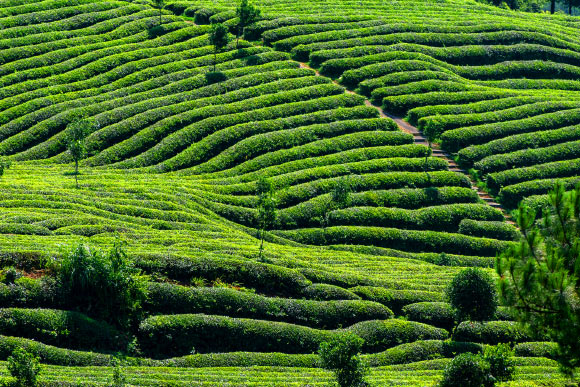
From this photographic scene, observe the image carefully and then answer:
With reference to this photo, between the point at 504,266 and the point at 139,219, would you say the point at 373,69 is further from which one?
the point at 504,266

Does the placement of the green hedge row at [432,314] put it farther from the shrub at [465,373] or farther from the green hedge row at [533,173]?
the green hedge row at [533,173]

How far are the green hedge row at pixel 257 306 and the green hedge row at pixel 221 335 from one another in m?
1.03

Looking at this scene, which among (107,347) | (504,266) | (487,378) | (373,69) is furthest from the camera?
(373,69)

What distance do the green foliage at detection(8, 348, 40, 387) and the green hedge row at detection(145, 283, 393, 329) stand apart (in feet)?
35.6

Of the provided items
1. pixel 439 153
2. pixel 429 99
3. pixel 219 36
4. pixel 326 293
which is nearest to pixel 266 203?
pixel 326 293

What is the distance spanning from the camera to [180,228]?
5409 cm

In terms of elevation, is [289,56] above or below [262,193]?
above

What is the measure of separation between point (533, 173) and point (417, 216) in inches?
610

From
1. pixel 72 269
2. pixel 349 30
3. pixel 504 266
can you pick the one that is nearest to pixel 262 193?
pixel 72 269

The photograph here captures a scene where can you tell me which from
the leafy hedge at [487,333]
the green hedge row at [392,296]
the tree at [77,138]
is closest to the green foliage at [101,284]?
the green hedge row at [392,296]

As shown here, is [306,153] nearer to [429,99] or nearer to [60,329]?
[429,99]

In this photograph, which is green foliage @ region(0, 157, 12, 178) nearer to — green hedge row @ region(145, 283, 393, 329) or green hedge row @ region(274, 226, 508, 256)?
green hedge row @ region(274, 226, 508, 256)

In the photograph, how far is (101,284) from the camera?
39312 millimetres

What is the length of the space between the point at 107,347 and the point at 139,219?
54.9 ft
